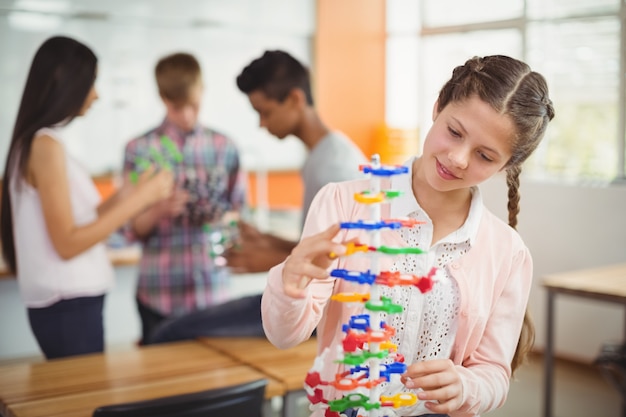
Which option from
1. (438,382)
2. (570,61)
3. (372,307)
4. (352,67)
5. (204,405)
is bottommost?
(204,405)

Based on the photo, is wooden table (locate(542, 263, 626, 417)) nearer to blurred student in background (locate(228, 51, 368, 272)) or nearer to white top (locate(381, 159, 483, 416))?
blurred student in background (locate(228, 51, 368, 272))

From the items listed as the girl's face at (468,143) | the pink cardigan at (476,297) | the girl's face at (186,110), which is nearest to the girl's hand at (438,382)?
the pink cardigan at (476,297)

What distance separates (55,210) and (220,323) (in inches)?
24.8

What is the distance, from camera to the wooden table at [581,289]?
11.0 ft

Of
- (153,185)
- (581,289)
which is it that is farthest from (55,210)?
(581,289)

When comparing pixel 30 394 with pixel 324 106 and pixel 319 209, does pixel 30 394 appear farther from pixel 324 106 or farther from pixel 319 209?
pixel 324 106

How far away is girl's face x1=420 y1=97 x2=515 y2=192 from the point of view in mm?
1271

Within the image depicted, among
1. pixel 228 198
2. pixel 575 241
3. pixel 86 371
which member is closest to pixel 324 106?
pixel 575 241

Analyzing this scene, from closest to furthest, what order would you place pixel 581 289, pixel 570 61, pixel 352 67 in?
pixel 581 289 → pixel 570 61 → pixel 352 67

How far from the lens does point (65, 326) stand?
2334 mm

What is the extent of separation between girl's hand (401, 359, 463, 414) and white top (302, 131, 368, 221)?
1.25 metres

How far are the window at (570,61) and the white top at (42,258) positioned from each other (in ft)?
11.4

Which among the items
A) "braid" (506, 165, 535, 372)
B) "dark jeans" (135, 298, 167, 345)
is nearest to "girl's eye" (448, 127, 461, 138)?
"braid" (506, 165, 535, 372)

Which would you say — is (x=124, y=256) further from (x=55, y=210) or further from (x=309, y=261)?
(x=309, y=261)
